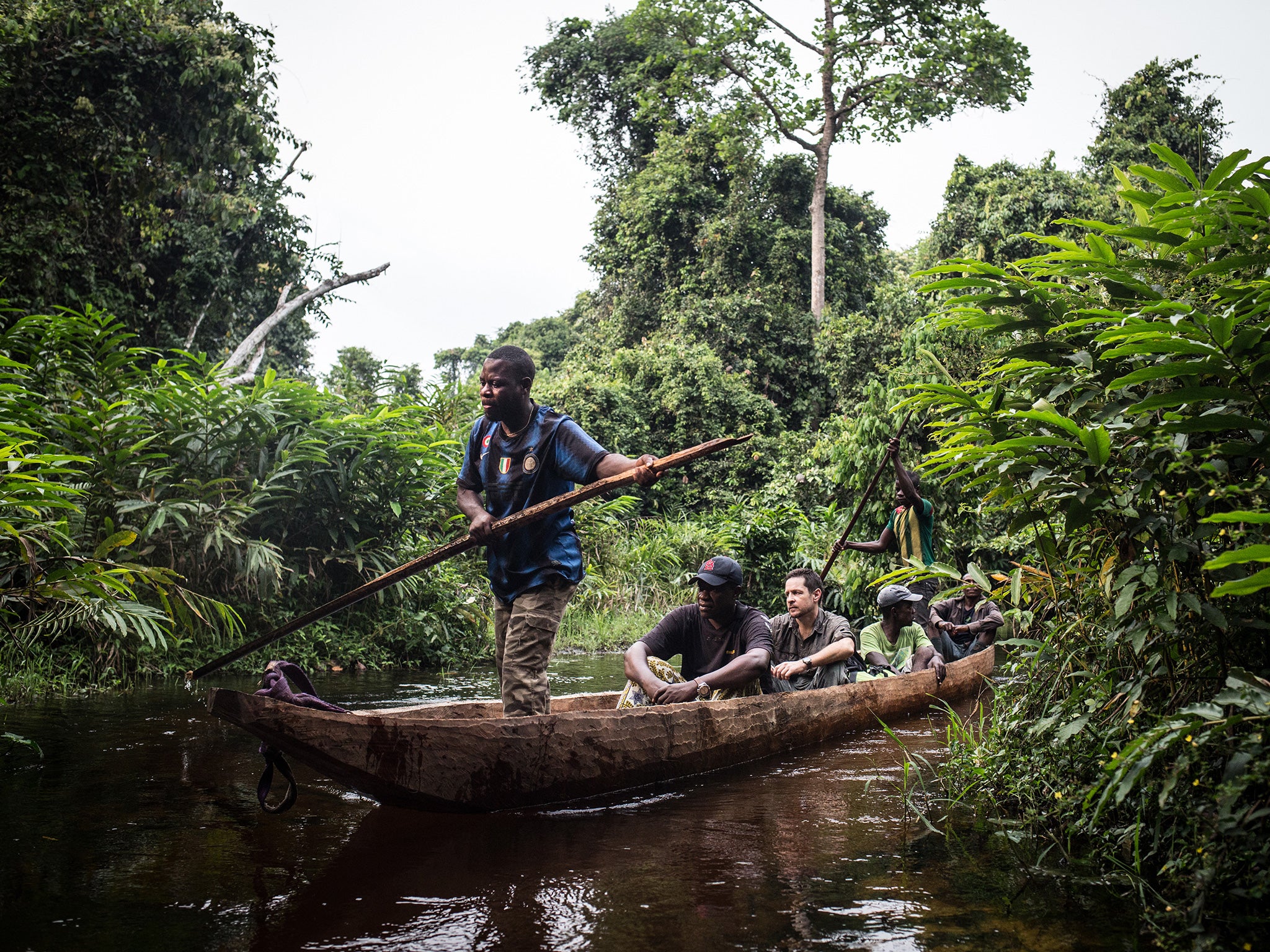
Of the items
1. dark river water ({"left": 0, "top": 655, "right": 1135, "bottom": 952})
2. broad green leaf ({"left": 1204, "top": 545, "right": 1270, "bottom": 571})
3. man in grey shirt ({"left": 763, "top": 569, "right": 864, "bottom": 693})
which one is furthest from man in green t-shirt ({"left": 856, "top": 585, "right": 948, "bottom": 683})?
broad green leaf ({"left": 1204, "top": 545, "right": 1270, "bottom": 571})

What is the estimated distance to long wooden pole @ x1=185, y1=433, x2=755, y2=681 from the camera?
3.54 metres

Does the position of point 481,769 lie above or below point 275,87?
below

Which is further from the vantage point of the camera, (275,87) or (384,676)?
(275,87)

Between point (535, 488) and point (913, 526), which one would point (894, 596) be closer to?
point (913, 526)

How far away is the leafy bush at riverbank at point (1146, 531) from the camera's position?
86.2 inches

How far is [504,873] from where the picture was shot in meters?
2.96

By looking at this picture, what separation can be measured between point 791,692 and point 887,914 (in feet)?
7.62

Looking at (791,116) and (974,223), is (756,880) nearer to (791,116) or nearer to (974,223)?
(974,223)

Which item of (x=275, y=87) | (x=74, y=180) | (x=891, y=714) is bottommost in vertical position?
(x=891, y=714)

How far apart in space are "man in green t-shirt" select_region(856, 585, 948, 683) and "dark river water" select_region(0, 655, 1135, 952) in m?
1.83

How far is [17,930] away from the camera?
7.74 feet

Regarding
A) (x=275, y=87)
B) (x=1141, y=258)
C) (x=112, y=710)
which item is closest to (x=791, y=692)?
(x=1141, y=258)

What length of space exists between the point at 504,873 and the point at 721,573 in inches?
84.8

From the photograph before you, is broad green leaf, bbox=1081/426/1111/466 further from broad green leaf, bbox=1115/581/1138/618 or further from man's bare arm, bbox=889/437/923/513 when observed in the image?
man's bare arm, bbox=889/437/923/513
